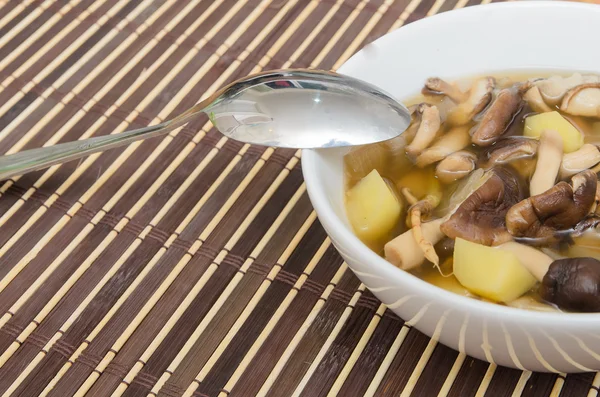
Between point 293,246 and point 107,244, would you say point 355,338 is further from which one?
point 107,244

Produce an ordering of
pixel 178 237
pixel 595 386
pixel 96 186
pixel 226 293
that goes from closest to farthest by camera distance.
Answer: pixel 595 386, pixel 226 293, pixel 178 237, pixel 96 186

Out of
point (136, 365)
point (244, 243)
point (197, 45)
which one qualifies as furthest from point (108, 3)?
point (136, 365)

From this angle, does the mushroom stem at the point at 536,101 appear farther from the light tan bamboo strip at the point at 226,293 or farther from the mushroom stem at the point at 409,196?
the light tan bamboo strip at the point at 226,293

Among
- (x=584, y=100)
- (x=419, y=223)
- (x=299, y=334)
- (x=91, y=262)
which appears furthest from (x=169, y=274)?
(x=584, y=100)

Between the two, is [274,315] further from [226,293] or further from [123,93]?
[123,93]

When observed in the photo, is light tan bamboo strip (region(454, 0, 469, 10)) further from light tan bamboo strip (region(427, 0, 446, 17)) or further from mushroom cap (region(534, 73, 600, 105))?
mushroom cap (region(534, 73, 600, 105))
